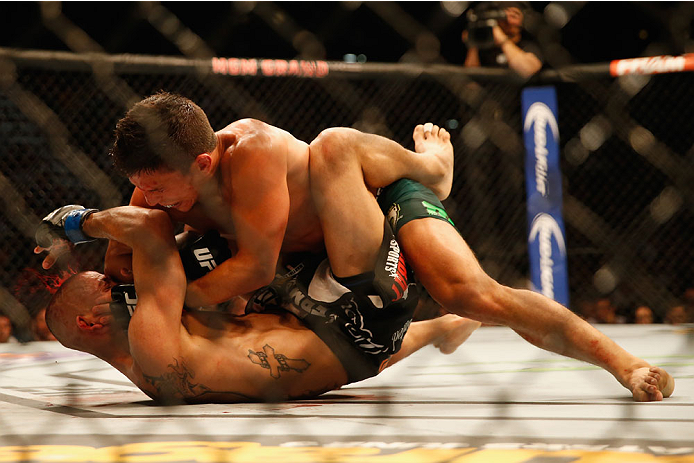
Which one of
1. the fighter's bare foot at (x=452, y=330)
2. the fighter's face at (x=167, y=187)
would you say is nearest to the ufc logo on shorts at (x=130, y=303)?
the fighter's face at (x=167, y=187)

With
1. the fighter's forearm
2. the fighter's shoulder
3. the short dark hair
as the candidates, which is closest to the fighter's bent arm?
the fighter's forearm

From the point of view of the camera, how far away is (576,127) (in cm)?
373

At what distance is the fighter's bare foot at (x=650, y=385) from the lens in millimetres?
1290

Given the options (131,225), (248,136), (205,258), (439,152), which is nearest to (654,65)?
(439,152)

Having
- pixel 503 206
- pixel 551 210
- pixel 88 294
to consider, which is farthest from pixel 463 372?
pixel 503 206

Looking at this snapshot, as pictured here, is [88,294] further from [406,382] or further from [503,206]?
[503,206]

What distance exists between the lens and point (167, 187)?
4.57ft

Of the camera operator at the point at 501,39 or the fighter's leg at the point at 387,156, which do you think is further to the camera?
the camera operator at the point at 501,39

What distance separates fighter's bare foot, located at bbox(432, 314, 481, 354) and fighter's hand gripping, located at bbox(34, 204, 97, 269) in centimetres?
97

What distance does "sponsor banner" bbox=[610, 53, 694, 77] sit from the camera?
2.96 metres

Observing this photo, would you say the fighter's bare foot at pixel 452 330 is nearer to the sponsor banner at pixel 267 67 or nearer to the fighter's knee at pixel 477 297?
the fighter's knee at pixel 477 297

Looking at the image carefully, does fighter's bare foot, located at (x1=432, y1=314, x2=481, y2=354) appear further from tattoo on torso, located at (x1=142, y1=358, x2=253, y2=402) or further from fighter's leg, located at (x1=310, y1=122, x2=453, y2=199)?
tattoo on torso, located at (x1=142, y1=358, x2=253, y2=402)

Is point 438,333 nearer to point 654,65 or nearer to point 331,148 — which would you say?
point 331,148

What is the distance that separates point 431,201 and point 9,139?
2.09 meters
